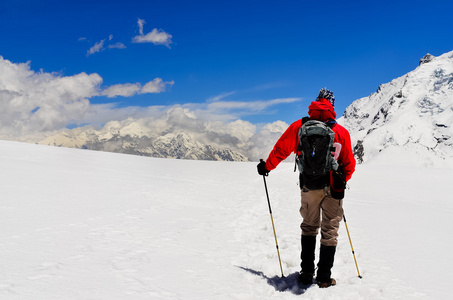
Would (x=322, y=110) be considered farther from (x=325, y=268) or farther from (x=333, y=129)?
(x=325, y=268)

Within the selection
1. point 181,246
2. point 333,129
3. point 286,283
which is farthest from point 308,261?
point 181,246

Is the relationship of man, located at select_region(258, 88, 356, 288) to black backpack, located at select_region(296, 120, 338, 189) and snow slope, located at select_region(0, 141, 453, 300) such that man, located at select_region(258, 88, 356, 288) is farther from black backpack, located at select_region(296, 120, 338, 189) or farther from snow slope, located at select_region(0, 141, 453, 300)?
snow slope, located at select_region(0, 141, 453, 300)

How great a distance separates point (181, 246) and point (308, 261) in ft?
8.09

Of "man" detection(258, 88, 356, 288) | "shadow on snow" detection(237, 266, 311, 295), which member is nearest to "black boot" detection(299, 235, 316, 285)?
"man" detection(258, 88, 356, 288)

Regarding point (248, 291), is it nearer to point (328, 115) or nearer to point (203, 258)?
point (203, 258)

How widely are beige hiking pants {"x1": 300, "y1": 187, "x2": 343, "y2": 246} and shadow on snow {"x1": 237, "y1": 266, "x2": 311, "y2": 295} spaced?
823 millimetres

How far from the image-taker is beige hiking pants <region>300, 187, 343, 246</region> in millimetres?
5324

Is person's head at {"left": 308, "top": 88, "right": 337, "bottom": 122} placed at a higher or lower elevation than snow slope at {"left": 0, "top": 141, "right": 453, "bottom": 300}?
higher

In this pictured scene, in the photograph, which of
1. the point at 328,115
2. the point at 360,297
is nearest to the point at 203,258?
the point at 360,297

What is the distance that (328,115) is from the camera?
5.30 m

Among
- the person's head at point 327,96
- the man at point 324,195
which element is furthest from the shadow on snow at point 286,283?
the person's head at point 327,96

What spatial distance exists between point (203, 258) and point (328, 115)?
3.35 metres

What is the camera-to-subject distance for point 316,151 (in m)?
5.05

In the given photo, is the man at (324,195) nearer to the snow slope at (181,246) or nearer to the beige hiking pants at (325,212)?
the beige hiking pants at (325,212)
